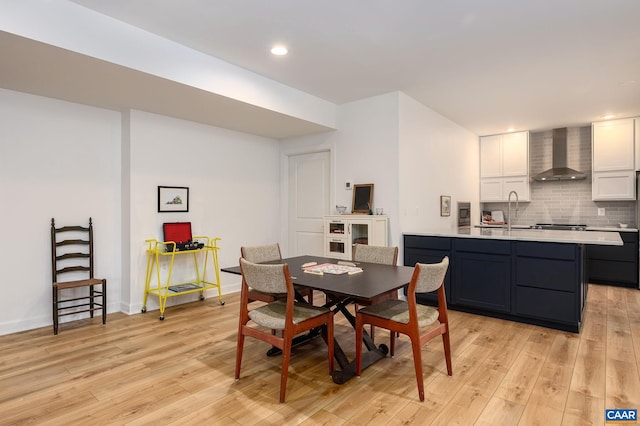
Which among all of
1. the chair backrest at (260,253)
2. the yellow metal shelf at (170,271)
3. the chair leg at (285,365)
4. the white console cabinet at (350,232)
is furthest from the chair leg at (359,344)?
the yellow metal shelf at (170,271)

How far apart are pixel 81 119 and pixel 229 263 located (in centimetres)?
247

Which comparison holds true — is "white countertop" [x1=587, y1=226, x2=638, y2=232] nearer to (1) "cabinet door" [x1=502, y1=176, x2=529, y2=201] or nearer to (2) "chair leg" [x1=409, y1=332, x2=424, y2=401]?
(1) "cabinet door" [x1=502, y1=176, x2=529, y2=201]

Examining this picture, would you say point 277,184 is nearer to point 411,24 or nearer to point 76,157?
point 76,157

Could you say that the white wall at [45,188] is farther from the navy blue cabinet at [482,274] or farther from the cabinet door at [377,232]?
the navy blue cabinet at [482,274]

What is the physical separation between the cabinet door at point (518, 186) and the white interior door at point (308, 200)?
3.54m

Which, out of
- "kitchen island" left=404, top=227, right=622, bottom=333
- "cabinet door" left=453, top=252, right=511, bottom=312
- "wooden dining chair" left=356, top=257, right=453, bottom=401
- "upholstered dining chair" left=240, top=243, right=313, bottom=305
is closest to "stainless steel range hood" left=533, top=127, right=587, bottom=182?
"kitchen island" left=404, top=227, right=622, bottom=333

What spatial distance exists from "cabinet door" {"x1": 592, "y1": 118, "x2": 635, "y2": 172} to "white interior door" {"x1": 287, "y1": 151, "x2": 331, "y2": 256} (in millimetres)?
4308

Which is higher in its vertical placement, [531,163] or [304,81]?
[304,81]

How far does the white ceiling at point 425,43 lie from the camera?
2631 millimetres

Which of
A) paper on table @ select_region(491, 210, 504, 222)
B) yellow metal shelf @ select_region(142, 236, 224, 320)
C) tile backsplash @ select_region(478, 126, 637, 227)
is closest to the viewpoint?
yellow metal shelf @ select_region(142, 236, 224, 320)

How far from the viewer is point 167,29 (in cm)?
293

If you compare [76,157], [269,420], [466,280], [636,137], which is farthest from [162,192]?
[636,137]

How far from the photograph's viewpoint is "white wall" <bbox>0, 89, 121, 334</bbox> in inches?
136

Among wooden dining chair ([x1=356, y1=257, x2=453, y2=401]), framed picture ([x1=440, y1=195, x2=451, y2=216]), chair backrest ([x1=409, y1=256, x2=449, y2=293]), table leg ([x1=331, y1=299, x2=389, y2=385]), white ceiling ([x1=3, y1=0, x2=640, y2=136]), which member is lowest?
table leg ([x1=331, y1=299, x2=389, y2=385])
